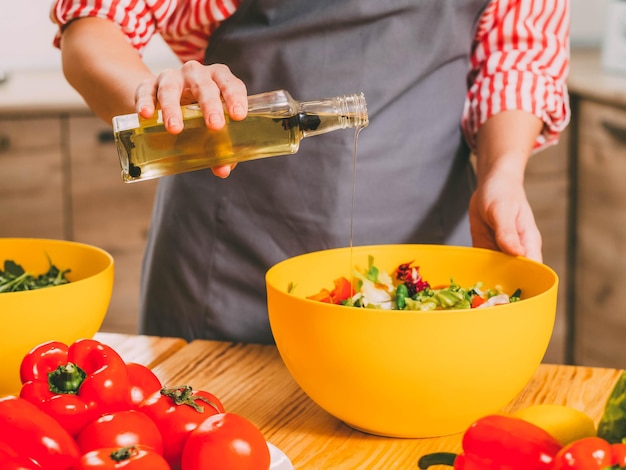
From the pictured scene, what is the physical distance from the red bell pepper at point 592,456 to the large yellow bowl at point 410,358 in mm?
243

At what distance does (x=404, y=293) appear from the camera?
0.98 m

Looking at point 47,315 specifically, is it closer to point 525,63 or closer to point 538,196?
point 525,63

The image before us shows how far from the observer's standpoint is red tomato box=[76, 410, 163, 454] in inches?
27.6

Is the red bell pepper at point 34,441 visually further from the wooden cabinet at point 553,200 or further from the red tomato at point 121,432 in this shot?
the wooden cabinet at point 553,200

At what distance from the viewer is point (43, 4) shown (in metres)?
3.03

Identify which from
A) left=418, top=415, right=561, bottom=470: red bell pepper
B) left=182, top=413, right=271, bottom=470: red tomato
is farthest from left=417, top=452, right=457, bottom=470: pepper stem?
left=182, top=413, right=271, bottom=470: red tomato

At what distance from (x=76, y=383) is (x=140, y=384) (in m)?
0.07

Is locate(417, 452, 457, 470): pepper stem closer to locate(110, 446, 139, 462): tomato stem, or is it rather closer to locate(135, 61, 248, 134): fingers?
locate(110, 446, 139, 462): tomato stem

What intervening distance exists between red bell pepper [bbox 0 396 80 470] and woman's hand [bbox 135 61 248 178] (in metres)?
0.31

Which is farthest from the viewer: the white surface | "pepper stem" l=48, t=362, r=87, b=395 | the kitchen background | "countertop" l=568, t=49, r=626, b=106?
the white surface

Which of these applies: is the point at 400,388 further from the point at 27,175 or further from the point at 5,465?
the point at 27,175

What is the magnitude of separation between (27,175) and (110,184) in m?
0.26

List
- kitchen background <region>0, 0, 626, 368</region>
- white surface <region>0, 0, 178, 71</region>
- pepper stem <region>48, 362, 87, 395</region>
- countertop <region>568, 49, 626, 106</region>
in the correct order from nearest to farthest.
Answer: pepper stem <region>48, 362, 87, 395</region>, countertop <region>568, 49, 626, 106</region>, kitchen background <region>0, 0, 626, 368</region>, white surface <region>0, 0, 178, 71</region>

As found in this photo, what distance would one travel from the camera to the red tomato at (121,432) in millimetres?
701
